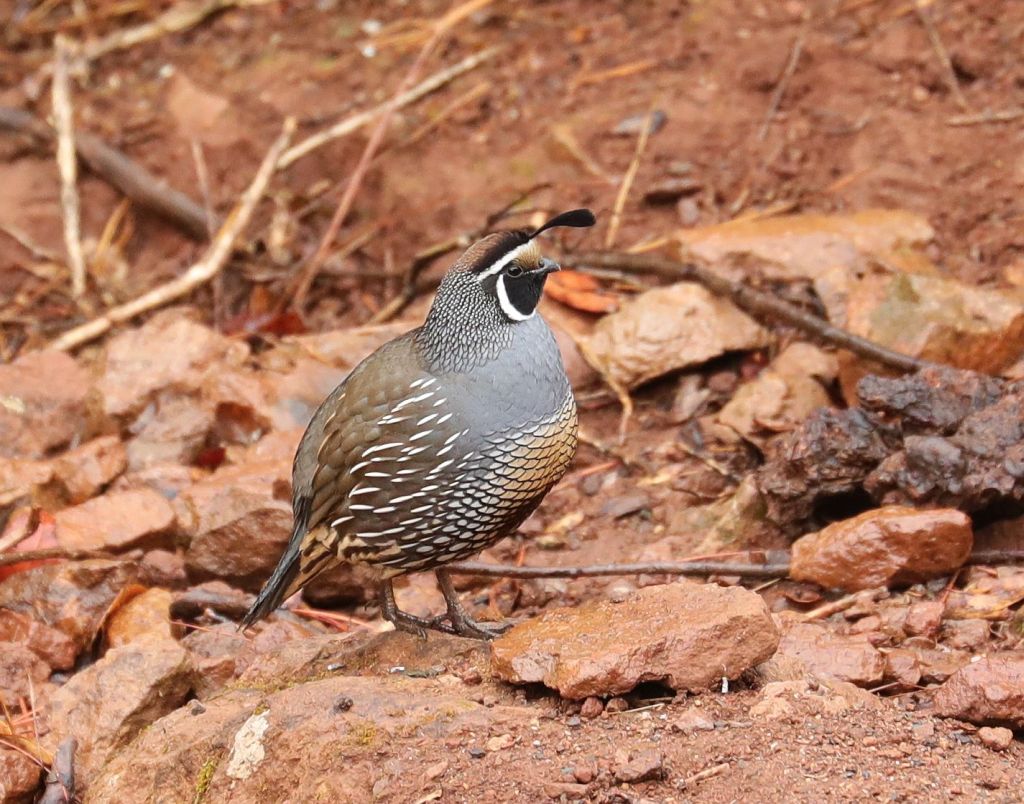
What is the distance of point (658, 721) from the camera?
12.3 ft

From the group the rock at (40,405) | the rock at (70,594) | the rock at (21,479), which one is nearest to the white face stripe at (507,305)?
the rock at (70,594)

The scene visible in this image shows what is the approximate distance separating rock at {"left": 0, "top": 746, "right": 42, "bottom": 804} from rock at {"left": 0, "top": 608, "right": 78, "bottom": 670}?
78cm

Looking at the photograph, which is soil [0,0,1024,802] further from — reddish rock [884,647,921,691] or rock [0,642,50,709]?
rock [0,642,50,709]

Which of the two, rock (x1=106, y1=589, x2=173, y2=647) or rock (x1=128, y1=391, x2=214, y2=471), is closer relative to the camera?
rock (x1=106, y1=589, x2=173, y2=647)

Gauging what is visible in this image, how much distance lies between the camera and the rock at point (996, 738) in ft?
12.0

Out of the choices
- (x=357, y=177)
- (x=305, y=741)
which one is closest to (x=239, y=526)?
(x=305, y=741)

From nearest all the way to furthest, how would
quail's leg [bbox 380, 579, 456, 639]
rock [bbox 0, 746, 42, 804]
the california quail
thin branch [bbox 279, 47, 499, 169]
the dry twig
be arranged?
rock [bbox 0, 746, 42, 804], the california quail, quail's leg [bbox 380, 579, 456, 639], the dry twig, thin branch [bbox 279, 47, 499, 169]

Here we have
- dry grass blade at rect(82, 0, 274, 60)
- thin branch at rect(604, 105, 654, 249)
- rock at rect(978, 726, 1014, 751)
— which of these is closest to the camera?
rock at rect(978, 726, 1014, 751)

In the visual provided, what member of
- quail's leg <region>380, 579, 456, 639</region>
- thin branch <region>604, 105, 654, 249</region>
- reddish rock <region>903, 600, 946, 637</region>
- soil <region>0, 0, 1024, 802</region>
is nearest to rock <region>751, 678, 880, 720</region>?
reddish rock <region>903, 600, 946, 637</region>

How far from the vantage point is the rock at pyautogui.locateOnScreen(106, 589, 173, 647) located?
5395mm

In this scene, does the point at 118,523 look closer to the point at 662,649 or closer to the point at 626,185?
the point at 662,649

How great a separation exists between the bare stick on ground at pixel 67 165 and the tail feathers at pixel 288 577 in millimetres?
4381

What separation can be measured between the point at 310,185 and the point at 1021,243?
4512 mm

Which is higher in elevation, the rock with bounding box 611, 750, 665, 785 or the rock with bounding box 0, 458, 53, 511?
the rock with bounding box 611, 750, 665, 785
